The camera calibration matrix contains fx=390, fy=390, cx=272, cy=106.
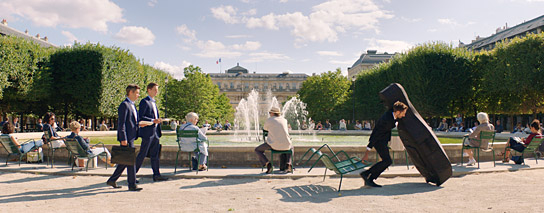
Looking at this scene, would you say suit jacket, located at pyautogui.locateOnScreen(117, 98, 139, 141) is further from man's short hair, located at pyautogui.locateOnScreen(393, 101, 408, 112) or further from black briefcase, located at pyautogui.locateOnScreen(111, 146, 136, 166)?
man's short hair, located at pyautogui.locateOnScreen(393, 101, 408, 112)

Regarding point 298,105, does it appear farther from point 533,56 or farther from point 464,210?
point 464,210

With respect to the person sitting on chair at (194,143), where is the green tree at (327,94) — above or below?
above

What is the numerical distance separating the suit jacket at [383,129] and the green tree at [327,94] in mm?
48667

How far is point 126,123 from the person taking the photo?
7.17 meters

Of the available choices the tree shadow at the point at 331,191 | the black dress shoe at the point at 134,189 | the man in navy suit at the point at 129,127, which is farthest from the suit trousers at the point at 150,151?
the tree shadow at the point at 331,191

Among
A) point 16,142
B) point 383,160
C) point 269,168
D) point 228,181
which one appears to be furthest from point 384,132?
point 16,142

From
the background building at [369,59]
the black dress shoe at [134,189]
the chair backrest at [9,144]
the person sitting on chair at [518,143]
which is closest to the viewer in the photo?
the black dress shoe at [134,189]

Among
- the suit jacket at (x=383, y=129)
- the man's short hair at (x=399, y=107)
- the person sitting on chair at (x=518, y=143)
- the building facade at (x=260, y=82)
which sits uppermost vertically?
the building facade at (x=260, y=82)

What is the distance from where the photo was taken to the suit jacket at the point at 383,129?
738 centimetres

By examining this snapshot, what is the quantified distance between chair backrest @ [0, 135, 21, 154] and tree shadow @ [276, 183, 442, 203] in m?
8.40

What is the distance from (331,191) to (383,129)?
1535 mm

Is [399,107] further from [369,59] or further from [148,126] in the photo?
[369,59]

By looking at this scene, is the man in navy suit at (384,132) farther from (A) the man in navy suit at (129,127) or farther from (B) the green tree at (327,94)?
(B) the green tree at (327,94)

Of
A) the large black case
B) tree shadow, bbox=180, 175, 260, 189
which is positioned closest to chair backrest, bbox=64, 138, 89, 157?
tree shadow, bbox=180, 175, 260, 189
